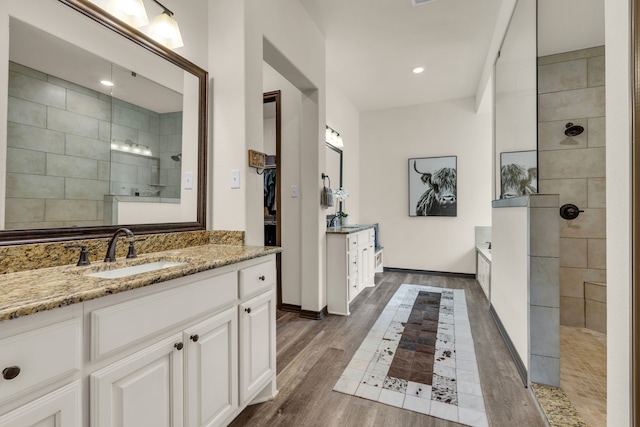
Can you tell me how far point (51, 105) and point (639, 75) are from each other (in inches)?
80.4

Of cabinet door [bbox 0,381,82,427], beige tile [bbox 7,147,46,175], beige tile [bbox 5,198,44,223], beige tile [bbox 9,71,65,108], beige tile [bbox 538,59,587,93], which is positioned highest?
beige tile [bbox 538,59,587,93]

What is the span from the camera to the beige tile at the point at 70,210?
1.28 metres

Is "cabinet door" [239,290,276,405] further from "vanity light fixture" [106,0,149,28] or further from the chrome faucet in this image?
"vanity light fixture" [106,0,149,28]

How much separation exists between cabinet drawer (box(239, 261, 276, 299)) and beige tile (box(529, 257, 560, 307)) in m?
1.55

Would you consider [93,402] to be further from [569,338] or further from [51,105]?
[569,338]

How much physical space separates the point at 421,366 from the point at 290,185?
6.84ft

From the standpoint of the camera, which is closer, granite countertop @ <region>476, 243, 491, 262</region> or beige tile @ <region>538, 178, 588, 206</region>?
beige tile @ <region>538, 178, 588, 206</region>

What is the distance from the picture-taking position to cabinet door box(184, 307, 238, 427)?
4.03 feet

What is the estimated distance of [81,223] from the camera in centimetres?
137

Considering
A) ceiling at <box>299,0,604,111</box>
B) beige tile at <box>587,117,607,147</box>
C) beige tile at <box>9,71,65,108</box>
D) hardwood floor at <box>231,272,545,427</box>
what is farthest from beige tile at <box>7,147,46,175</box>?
beige tile at <box>587,117,607,147</box>

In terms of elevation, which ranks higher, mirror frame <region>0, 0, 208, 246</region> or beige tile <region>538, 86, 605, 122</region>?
beige tile <region>538, 86, 605, 122</region>

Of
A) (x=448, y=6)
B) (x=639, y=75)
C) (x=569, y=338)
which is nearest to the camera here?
(x=639, y=75)

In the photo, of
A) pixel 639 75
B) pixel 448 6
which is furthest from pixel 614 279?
pixel 448 6

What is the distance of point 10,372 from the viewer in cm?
70
